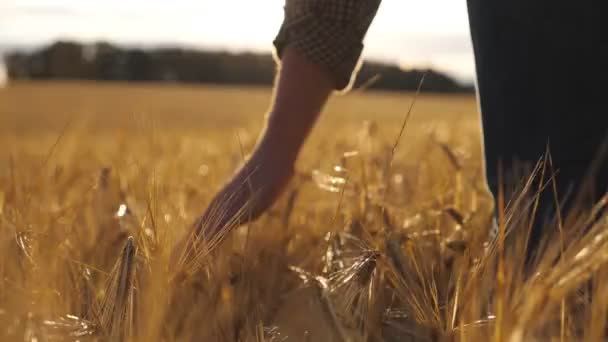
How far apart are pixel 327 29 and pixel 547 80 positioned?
0.98ft

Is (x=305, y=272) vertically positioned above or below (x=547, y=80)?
below

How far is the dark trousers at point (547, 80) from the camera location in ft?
2.97

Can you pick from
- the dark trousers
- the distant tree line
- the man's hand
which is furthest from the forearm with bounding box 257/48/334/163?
the distant tree line

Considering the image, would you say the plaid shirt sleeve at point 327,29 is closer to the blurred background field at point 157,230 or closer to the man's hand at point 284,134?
the man's hand at point 284,134

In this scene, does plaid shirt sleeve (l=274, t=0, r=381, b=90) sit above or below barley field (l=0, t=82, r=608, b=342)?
above

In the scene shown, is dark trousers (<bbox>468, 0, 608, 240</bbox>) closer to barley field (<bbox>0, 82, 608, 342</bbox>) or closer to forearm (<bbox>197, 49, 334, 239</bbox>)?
barley field (<bbox>0, 82, 608, 342</bbox>)

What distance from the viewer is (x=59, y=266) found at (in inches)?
29.2

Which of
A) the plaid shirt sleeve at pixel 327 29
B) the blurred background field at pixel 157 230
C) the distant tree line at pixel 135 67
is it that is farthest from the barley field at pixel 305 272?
the distant tree line at pixel 135 67

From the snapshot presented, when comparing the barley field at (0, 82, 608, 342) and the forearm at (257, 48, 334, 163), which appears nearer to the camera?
the barley field at (0, 82, 608, 342)

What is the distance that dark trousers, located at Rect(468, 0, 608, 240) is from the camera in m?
0.91

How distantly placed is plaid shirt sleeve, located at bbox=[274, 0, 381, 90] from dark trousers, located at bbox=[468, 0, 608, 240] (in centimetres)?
19

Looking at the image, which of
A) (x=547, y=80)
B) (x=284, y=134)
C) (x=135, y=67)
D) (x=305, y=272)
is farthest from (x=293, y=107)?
(x=135, y=67)

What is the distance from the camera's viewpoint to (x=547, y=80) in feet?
3.07

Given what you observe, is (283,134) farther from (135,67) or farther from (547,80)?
(135,67)
